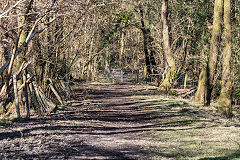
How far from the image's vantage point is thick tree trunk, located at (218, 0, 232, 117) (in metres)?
16.9

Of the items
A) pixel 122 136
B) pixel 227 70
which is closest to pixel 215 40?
pixel 227 70

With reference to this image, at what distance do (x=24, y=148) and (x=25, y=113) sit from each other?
6.30 metres

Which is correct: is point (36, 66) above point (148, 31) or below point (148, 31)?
below

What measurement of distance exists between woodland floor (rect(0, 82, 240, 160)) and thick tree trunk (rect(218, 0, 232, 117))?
125cm

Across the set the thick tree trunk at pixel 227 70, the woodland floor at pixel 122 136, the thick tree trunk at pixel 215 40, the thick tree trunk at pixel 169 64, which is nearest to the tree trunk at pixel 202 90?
the thick tree trunk at pixel 215 40

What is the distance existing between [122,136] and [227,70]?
786 centimetres

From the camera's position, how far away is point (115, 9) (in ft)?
102

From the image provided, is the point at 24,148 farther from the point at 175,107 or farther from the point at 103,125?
Result: the point at 175,107

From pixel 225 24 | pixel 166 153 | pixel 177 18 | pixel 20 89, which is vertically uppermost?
pixel 177 18

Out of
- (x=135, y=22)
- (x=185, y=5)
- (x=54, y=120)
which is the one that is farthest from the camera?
(x=135, y=22)

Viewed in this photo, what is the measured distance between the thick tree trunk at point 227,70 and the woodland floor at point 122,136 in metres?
1.25

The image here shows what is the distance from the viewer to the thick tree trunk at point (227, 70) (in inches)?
667

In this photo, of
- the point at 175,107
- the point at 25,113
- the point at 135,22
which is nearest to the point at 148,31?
the point at 135,22

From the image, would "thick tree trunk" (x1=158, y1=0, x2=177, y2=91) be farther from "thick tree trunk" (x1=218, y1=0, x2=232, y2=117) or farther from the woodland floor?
the woodland floor
